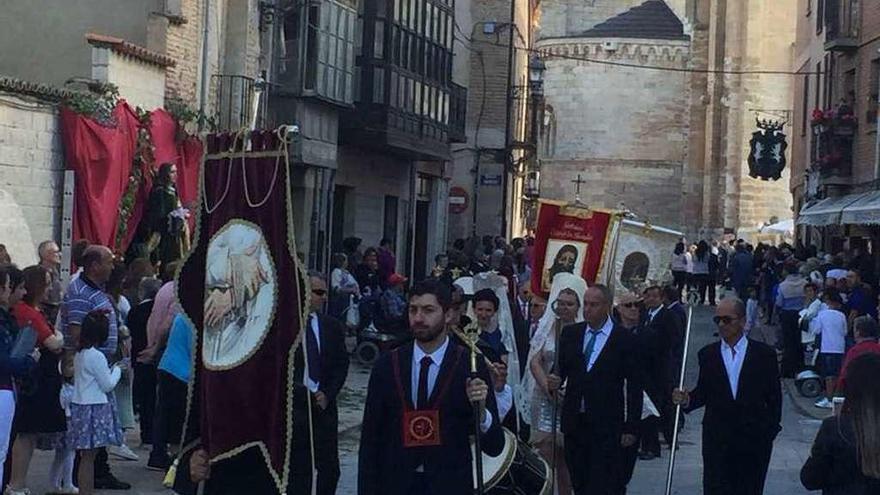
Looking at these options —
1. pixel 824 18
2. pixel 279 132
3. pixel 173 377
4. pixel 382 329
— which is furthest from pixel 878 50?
pixel 279 132

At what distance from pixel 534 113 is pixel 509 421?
40.8 metres

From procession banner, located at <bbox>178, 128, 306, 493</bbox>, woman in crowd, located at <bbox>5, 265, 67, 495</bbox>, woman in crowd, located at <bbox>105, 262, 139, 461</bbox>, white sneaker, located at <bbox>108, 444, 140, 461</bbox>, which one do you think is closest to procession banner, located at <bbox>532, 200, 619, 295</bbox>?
woman in crowd, located at <bbox>105, 262, 139, 461</bbox>

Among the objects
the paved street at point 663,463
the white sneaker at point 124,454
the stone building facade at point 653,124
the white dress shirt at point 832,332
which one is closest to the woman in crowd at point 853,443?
the paved street at point 663,463

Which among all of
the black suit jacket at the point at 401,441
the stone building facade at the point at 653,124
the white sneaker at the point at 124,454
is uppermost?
the stone building facade at the point at 653,124

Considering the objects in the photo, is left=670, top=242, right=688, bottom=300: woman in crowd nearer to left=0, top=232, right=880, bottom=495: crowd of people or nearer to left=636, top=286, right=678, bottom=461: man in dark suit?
left=636, top=286, right=678, bottom=461: man in dark suit

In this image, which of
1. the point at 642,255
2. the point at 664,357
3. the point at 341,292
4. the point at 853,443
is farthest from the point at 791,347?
the point at 853,443

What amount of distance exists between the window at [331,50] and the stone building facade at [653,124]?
3592cm

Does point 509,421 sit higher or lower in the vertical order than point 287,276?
lower

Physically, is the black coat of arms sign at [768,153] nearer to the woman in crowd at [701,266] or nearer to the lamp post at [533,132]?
the woman in crowd at [701,266]

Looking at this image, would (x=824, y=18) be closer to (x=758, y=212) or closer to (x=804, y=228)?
(x=804, y=228)

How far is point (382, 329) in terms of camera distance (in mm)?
23266

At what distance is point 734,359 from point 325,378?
2.55 m

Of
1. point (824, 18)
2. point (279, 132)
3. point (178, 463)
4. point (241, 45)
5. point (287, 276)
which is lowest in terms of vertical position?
point (178, 463)

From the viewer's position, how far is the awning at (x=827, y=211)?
28.2 m
